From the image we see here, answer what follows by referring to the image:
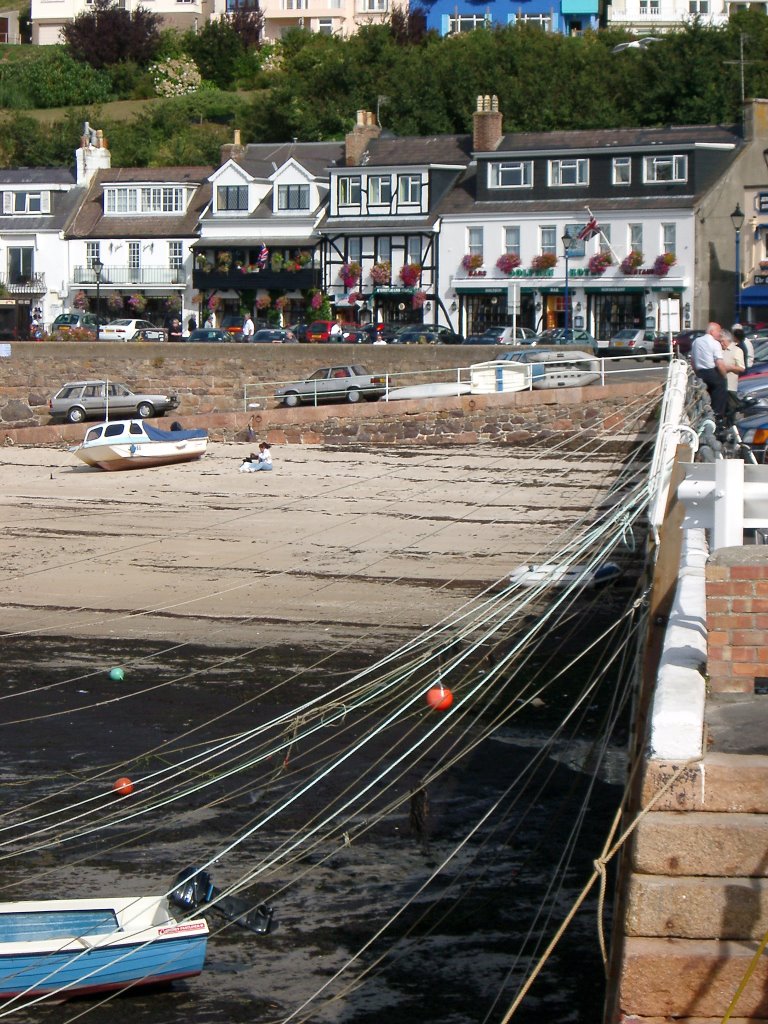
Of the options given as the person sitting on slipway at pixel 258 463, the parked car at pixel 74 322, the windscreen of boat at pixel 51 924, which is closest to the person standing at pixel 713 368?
the windscreen of boat at pixel 51 924

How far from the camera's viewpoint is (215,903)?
853 centimetres

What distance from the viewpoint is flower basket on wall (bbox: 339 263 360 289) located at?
5662 centimetres

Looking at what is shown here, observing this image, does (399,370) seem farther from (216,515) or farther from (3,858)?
(3,858)

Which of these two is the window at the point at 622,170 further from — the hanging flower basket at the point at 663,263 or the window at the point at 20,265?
the window at the point at 20,265

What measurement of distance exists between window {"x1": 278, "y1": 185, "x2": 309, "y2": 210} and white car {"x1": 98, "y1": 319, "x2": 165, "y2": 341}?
845cm

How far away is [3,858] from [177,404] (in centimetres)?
3098

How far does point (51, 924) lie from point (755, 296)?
143 ft

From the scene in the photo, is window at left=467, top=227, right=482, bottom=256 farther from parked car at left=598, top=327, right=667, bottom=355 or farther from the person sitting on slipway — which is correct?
the person sitting on slipway

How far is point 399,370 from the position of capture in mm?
37094

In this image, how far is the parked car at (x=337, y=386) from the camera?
116ft

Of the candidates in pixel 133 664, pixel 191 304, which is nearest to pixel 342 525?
pixel 133 664

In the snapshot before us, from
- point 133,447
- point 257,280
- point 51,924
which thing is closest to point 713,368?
point 51,924

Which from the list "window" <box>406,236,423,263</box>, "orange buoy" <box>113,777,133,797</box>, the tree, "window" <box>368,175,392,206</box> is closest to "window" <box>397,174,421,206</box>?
"window" <box>368,175,392,206</box>

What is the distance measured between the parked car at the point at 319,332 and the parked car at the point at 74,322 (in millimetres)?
10456
